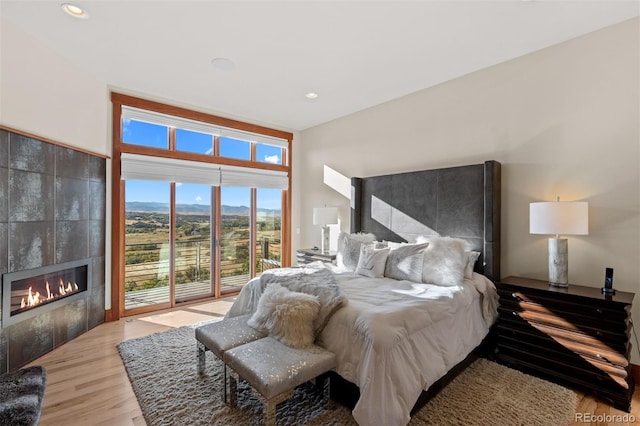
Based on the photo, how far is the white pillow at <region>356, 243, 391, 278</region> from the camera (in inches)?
128

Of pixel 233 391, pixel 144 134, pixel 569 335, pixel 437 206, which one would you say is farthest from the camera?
pixel 144 134

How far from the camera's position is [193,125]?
454 cm

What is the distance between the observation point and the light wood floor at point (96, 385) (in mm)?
2082

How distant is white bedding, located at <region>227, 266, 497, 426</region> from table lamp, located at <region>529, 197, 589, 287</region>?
1.96ft

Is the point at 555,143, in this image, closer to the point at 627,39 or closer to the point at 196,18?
the point at 627,39

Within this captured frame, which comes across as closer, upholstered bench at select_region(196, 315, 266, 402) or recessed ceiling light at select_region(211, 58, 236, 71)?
upholstered bench at select_region(196, 315, 266, 402)

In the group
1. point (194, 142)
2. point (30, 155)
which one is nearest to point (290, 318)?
point (30, 155)

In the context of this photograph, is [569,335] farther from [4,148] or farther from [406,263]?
[4,148]

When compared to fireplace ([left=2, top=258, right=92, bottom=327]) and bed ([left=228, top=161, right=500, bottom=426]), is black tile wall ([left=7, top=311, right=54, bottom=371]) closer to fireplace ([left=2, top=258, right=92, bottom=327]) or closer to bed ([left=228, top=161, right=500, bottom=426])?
fireplace ([left=2, top=258, right=92, bottom=327])

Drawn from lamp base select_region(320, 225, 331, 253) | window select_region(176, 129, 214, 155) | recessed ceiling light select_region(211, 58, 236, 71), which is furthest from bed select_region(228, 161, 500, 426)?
window select_region(176, 129, 214, 155)

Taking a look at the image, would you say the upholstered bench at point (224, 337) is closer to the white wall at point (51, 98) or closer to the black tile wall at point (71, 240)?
the black tile wall at point (71, 240)

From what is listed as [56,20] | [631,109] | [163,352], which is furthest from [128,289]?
[631,109]

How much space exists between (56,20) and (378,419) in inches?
154

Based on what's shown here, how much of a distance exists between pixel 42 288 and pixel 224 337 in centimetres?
221
